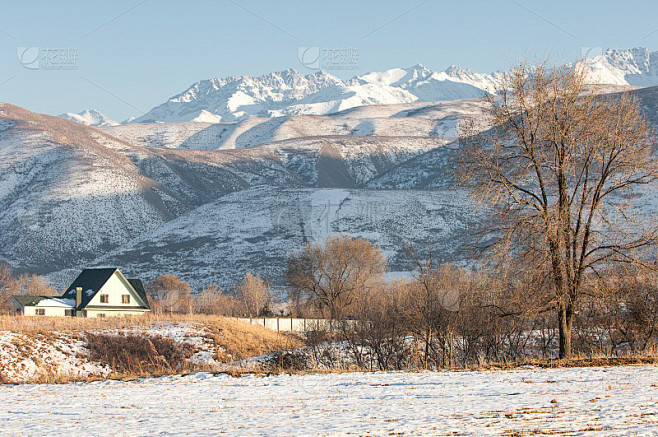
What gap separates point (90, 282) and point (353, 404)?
53.9m

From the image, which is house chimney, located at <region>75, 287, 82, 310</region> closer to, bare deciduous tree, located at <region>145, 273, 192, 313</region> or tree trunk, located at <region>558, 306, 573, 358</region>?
bare deciduous tree, located at <region>145, 273, 192, 313</region>

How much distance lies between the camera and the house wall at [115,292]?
59.3m

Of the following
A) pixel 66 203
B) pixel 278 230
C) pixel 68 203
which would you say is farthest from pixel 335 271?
pixel 66 203

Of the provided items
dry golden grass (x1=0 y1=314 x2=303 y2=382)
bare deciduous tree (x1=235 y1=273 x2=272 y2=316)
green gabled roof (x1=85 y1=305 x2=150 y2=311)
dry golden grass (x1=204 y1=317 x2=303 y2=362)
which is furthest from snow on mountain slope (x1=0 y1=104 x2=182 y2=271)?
dry golden grass (x1=204 y1=317 x2=303 y2=362)

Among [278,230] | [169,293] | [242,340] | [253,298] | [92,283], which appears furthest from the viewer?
[278,230]

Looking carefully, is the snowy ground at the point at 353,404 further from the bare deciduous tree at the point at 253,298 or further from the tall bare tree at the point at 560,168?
the bare deciduous tree at the point at 253,298

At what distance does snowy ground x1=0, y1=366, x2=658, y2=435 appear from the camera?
10.5m

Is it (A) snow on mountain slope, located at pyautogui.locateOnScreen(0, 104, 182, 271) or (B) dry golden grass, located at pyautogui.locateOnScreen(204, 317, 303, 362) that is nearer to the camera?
(B) dry golden grass, located at pyautogui.locateOnScreen(204, 317, 303, 362)

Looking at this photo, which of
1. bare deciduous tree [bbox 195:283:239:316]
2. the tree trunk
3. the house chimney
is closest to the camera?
the tree trunk

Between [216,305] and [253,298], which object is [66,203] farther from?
[253,298]

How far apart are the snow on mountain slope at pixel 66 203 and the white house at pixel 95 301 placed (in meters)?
68.3

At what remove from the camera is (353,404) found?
13078 mm

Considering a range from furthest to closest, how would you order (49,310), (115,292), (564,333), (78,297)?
(115,292), (78,297), (49,310), (564,333)

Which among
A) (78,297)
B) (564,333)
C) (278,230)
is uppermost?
(278,230)
